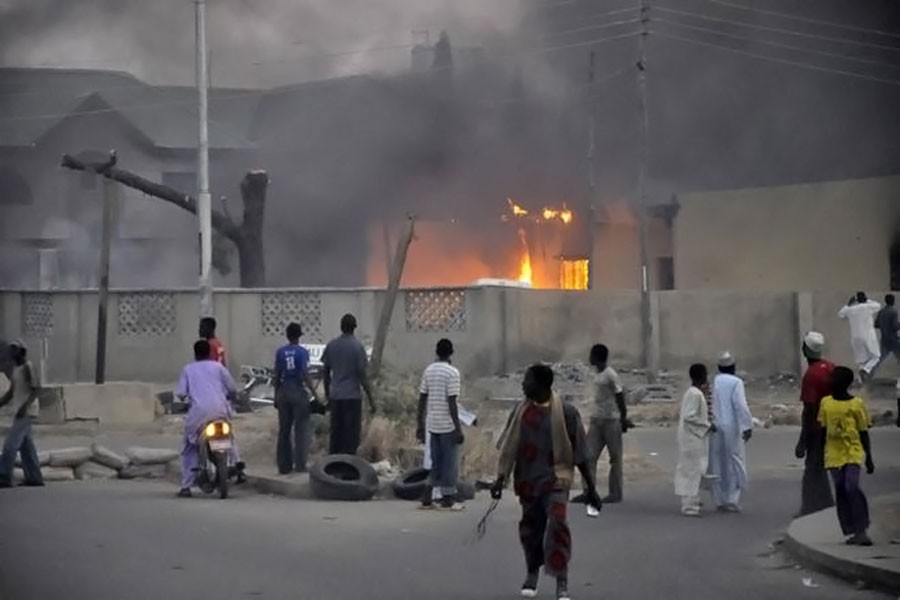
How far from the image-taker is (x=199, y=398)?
14.6m

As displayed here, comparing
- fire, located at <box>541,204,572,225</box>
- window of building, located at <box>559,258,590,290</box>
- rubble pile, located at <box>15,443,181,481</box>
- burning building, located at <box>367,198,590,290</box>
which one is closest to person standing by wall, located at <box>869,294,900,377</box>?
rubble pile, located at <box>15,443,181,481</box>

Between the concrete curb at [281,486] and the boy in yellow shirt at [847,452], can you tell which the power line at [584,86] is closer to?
the concrete curb at [281,486]

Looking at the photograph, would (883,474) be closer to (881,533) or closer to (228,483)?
(881,533)

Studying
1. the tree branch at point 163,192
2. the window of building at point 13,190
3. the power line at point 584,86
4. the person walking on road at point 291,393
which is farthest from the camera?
the power line at point 584,86

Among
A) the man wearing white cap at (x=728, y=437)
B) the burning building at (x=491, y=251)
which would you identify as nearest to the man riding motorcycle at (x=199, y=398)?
the man wearing white cap at (x=728, y=437)

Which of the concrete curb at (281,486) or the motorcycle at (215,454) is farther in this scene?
the concrete curb at (281,486)

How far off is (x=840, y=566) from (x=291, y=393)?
6.57m

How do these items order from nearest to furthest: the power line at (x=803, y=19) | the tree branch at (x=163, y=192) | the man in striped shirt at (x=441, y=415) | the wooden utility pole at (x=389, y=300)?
the man in striped shirt at (x=441, y=415)
the wooden utility pole at (x=389, y=300)
the tree branch at (x=163, y=192)
the power line at (x=803, y=19)

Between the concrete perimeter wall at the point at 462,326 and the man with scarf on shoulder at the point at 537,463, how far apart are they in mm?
20427

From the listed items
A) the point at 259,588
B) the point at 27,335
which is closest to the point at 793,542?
the point at 259,588

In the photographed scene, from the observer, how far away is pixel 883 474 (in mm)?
17109

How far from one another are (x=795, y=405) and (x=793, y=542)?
14765 mm

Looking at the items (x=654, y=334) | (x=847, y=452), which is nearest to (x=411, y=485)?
(x=847, y=452)

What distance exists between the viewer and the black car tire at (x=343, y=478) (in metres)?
15.0
